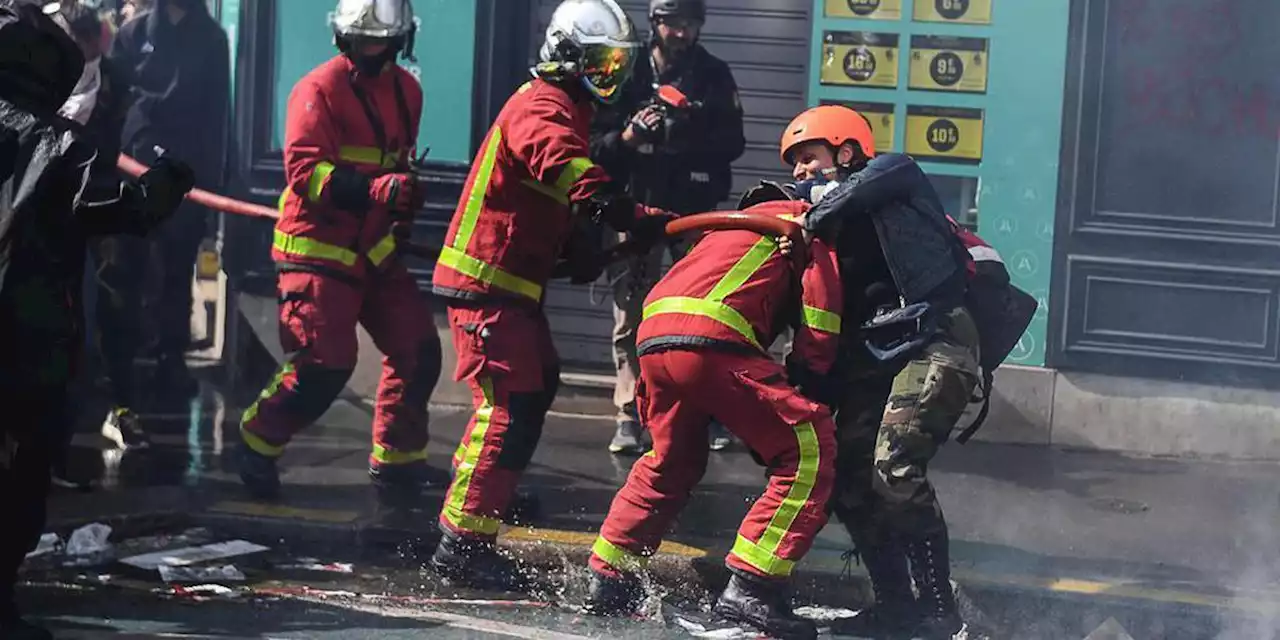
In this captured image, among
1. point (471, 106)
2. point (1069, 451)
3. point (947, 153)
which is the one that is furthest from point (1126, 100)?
point (471, 106)

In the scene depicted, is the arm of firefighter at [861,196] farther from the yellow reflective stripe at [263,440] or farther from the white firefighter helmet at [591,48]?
the yellow reflective stripe at [263,440]

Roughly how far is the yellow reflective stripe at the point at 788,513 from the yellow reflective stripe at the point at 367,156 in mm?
2563

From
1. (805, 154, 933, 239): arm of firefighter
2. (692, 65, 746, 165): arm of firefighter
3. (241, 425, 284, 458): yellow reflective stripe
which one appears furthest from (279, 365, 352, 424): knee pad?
(805, 154, 933, 239): arm of firefighter

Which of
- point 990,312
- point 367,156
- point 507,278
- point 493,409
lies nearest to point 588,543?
point 493,409

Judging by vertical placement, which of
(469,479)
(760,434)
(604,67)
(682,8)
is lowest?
Answer: (469,479)

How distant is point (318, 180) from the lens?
6824 mm

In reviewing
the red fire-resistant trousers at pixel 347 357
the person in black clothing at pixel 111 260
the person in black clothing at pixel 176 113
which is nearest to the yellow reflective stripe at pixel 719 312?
the red fire-resistant trousers at pixel 347 357

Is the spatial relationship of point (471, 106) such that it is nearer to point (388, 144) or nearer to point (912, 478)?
point (388, 144)

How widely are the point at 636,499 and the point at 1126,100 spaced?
13.2 feet

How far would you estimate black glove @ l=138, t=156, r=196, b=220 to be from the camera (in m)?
4.82

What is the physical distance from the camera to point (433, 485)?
7387 mm

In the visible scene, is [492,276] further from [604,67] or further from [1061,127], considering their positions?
[1061,127]

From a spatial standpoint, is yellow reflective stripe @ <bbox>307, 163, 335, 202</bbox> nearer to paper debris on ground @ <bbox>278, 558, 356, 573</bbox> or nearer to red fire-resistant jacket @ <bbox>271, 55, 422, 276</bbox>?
red fire-resistant jacket @ <bbox>271, 55, 422, 276</bbox>

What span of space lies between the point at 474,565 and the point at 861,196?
1.80 metres
